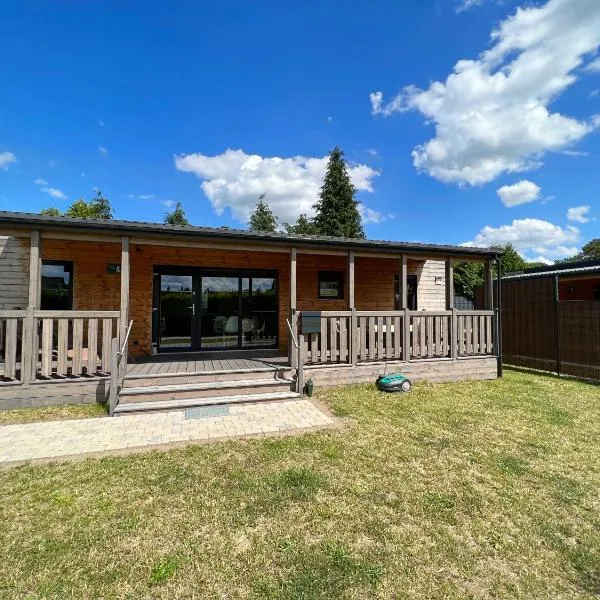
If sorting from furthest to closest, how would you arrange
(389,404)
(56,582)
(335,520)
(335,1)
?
(335,1), (389,404), (335,520), (56,582)

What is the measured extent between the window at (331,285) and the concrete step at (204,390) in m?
3.55

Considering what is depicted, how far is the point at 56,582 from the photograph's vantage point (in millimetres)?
1868

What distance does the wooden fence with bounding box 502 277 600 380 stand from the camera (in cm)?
786

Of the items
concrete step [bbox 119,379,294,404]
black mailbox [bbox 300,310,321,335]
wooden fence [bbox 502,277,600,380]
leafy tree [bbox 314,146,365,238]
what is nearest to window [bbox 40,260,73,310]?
concrete step [bbox 119,379,294,404]

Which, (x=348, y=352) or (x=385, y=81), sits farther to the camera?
(x=385, y=81)

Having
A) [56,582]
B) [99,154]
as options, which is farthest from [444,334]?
[99,154]

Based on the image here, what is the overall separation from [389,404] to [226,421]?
2685 mm

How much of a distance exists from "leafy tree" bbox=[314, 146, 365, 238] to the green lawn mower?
2458 centimetres

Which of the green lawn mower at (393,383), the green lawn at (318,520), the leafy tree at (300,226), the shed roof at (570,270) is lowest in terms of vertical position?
the green lawn at (318,520)

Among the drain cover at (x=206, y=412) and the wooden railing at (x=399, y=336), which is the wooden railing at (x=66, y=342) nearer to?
the drain cover at (x=206, y=412)

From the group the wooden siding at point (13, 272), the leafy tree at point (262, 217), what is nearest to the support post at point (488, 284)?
the wooden siding at point (13, 272)

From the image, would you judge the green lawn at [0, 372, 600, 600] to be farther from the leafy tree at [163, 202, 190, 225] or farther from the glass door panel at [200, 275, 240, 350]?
the leafy tree at [163, 202, 190, 225]

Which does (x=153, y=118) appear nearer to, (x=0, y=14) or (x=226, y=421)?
(x=0, y=14)

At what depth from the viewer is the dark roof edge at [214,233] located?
204 inches
